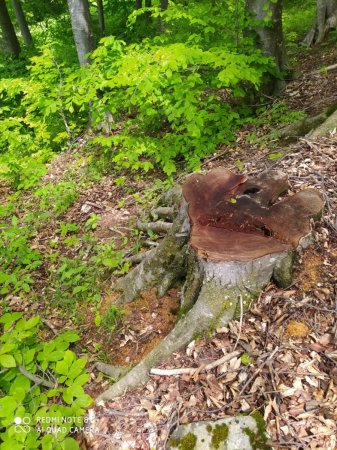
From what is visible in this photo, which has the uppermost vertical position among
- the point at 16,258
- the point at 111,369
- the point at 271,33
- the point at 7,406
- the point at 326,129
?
the point at 271,33

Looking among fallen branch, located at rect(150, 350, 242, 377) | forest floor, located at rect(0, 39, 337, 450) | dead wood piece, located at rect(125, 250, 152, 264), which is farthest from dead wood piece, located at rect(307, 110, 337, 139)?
fallen branch, located at rect(150, 350, 242, 377)

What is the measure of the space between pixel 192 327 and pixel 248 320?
1.34 ft

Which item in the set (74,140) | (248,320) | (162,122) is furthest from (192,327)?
(74,140)

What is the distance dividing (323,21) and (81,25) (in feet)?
19.5

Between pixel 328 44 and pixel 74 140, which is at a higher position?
pixel 328 44

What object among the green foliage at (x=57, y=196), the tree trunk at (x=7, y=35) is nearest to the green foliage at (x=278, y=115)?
the green foliage at (x=57, y=196)

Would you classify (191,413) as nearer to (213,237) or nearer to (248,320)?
(248,320)

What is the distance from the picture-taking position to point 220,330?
7.90 feet

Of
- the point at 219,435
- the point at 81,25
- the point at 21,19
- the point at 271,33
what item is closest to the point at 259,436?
the point at 219,435

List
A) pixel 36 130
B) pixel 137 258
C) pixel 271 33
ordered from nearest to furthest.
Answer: pixel 137 258 < pixel 271 33 < pixel 36 130

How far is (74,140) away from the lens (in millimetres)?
7617

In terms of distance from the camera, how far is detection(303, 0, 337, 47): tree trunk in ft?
27.2

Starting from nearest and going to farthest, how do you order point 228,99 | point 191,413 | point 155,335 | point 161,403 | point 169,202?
1. point 191,413
2. point 161,403
3. point 155,335
4. point 169,202
5. point 228,99

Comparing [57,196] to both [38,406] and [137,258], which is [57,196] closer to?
[137,258]
